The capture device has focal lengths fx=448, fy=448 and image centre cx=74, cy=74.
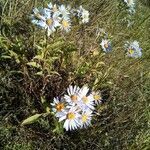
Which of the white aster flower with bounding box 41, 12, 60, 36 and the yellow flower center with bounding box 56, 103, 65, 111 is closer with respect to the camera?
the yellow flower center with bounding box 56, 103, 65, 111

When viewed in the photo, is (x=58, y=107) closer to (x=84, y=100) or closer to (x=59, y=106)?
(x=59, y=106)

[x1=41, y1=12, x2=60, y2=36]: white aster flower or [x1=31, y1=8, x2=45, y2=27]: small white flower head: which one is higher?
[x1=31, y1=8, x2=45, y2=27]: small white flower head

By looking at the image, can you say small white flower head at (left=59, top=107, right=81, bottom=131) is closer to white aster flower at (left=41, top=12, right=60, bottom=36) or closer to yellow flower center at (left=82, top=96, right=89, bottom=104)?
yellow flower center at (left=82, top=96, right=89, bottom=104)

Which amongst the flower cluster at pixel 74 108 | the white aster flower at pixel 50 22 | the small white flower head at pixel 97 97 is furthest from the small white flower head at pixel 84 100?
the white aster flower at pixel 50 22

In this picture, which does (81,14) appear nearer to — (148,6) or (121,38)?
(121,38)

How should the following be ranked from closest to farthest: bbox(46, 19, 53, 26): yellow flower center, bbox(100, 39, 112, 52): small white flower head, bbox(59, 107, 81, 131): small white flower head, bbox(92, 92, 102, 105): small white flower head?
bbox(59, 107, 81, 131): small white flower head, bbox(46, 19, 53, 26): yellow flower center, bbox(92, 92, 102, 105): small white flower head, bbox(100, 39, 112, 52): small white flower head

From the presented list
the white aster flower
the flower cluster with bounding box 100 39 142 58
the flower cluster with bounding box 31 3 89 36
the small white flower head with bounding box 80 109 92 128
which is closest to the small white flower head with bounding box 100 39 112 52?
the flower cluster with bounding box 100 39 142 58

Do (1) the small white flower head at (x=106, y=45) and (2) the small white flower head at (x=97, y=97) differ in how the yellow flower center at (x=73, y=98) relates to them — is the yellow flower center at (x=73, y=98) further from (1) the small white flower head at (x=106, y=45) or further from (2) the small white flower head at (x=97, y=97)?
(1) the small white flower head at (x=106, y=45)
